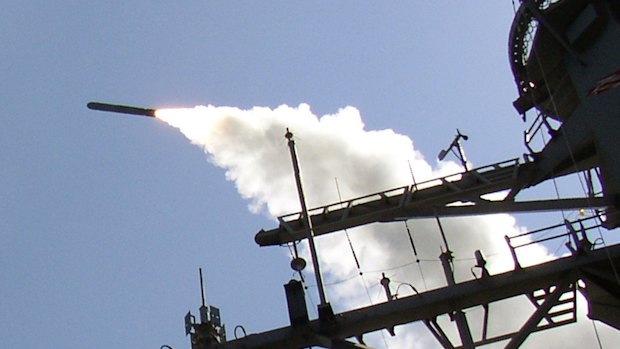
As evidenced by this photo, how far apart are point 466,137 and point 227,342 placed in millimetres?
11598

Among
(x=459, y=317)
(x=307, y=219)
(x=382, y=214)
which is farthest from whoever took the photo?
(x=382, y=214)

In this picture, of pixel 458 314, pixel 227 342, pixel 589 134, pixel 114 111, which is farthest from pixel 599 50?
pixel 114 111

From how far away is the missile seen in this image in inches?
1183

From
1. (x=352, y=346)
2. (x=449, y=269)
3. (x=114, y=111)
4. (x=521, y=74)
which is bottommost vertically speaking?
(x=352, y=346)

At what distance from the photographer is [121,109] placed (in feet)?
101

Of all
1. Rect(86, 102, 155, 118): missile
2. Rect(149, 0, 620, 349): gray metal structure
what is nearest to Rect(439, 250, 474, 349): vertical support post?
Rect(149, 0, 620, 349): gray metal structure

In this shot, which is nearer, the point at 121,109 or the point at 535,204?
the point at 535,204

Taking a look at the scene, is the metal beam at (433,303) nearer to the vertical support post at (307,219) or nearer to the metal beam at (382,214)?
the vertical support post at (307,219)

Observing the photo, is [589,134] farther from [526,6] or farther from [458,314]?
[458,314]

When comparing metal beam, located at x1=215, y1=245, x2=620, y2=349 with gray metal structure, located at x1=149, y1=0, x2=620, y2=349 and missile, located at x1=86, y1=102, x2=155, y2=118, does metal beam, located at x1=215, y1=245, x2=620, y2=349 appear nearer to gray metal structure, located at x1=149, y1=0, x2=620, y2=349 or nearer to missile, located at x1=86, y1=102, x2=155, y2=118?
gray metal structure, located at x1=149, y1=0, x2=620, y2=349

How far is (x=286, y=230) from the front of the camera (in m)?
25.4

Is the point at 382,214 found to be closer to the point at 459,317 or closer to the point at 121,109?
the point at 459,317

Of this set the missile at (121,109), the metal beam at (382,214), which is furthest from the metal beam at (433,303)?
the missile at (121,109)

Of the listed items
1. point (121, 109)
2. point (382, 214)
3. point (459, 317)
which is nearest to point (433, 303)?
point (459, 317)
